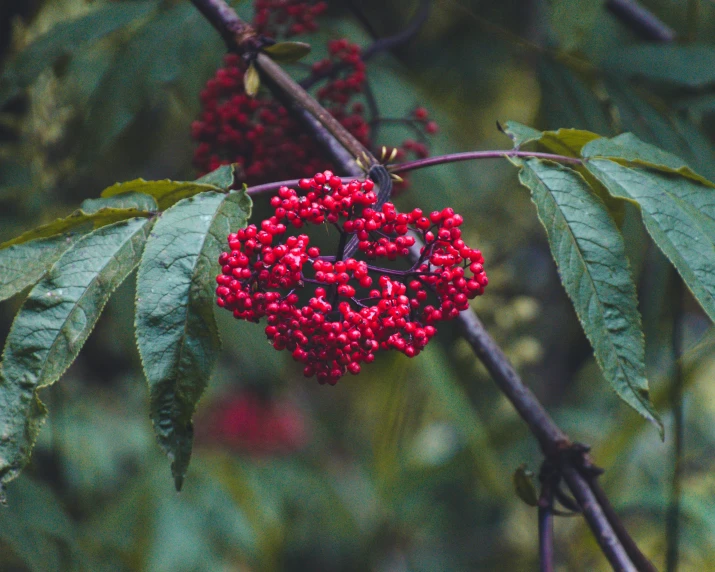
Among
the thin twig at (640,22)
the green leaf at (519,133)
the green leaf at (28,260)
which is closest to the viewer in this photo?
the green leaf at (28,260)

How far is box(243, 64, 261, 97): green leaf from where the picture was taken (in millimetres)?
1077

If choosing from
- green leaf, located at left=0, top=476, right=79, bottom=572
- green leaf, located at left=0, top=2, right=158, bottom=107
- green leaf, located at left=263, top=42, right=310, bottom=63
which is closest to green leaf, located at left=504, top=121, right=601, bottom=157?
green leaf, located at left=263, top=42, right=310, bottom=63

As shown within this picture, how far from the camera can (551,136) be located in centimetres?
100

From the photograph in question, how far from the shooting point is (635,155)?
0.95 metres

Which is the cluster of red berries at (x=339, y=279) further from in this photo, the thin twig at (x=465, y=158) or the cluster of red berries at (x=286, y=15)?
the cluster of red berries at (x=286, y=15)

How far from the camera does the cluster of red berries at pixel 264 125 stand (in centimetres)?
133

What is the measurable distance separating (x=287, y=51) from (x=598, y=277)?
2.02 feet

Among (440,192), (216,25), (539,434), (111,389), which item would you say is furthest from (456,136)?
(111,389)

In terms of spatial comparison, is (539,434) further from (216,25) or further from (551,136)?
(216,25)

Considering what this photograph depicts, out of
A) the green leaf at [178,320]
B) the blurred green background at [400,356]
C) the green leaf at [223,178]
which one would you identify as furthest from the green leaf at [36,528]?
the green leaf at [223,178]

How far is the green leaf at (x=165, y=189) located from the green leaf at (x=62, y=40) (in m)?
0.72

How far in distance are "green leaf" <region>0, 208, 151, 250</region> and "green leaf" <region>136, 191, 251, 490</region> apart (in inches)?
2.7

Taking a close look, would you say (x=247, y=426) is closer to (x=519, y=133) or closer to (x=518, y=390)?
(x=518, y=390)

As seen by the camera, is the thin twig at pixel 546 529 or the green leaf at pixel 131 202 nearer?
the green leaf at pixel 131 202
